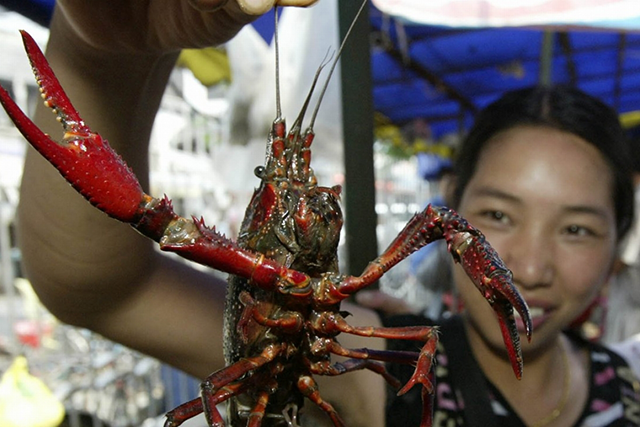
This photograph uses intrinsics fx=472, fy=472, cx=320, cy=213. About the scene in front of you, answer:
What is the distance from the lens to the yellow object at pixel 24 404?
7.48 feet

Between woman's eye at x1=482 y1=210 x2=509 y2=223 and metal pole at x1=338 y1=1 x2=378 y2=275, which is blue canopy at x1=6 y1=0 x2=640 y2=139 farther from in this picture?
woman's eye at x1=482 y1=210 x2=509 y2=223

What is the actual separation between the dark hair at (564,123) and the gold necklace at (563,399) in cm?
51

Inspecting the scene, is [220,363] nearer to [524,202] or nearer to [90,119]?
[90,119]

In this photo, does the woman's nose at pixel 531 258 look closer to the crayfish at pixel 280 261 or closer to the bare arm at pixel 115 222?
the crayfish at pixel 280 261

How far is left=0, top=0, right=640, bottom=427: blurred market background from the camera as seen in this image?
5.83ft

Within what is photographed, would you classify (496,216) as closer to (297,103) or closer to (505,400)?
(505,400)

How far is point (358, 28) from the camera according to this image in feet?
4.65

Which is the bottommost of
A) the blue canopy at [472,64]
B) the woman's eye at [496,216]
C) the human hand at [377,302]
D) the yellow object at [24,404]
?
the yellow object at [24,404]

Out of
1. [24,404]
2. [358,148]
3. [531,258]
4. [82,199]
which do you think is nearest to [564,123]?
[531,258]

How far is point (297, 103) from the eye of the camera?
2121 millimetres

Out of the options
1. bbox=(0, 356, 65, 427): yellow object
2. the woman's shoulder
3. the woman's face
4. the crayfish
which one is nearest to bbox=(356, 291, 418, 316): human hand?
the woman's face

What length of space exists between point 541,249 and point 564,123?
0.44 meters

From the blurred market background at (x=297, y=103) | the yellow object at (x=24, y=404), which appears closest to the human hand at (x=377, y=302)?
the blurred market background at (x=297, y=103)

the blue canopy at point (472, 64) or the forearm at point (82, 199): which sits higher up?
the blue canopy at point (472, 64)
